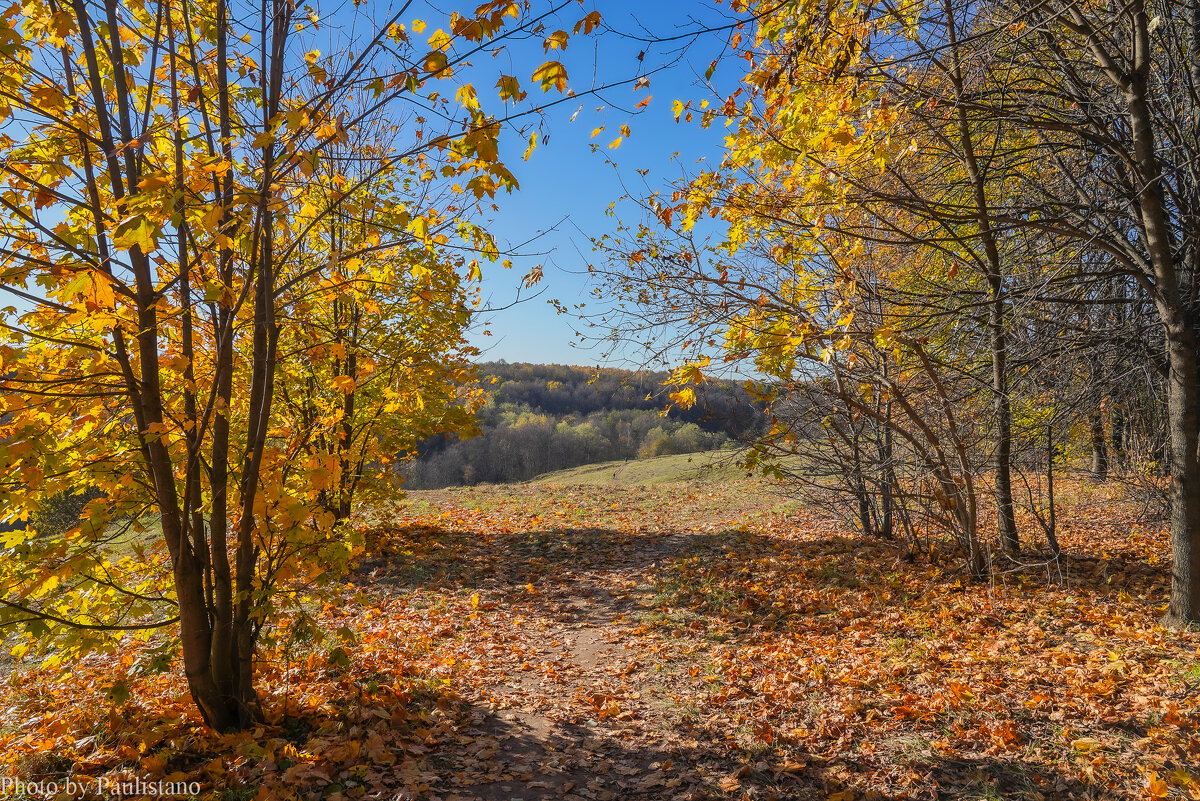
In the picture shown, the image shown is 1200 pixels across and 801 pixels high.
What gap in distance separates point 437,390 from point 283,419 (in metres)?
A: 2.48

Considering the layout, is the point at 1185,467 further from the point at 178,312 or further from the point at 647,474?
the point at 647,474

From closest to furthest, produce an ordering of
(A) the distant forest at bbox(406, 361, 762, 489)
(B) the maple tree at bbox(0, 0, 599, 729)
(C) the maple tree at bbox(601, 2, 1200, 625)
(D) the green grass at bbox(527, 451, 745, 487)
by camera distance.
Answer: (B) the maple tree at bbox(0, 0, 599, 729) < (C) the maple tree at bbox(601, 2, 1200, 625) < (D) the green grass at bbox(527, 451, 745, 487) < (A) the distant forest at bbox(406, 361, 762, 489)

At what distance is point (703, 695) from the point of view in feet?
16.0

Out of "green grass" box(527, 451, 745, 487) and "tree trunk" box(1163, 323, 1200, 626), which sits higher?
"tree trunk" box(1163, 323, 1200, 626)

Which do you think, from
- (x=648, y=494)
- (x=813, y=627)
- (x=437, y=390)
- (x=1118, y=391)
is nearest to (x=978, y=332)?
(x=1118, y=391)

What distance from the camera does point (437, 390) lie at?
958 centimetres

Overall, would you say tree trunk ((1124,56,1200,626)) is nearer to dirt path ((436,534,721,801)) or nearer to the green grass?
dirt path ((436,534,721,801))

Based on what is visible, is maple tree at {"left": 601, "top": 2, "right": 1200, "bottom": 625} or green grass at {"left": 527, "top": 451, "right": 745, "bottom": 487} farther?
green grass at {"left": 527, "top": 451, "right": 745, "bottom": 487}

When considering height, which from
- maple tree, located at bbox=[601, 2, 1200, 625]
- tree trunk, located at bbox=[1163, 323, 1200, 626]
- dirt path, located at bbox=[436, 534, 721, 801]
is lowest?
→ dirt path, located at bbox=[436, 534, 721, 801]

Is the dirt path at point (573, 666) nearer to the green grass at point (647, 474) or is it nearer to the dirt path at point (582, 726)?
the dirt path at point (582, 726)

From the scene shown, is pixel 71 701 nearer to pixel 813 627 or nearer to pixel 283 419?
pixel 283 419

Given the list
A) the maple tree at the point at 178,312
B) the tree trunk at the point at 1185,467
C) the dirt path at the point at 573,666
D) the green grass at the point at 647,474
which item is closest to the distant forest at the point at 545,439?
the green grass at the point at 647,474

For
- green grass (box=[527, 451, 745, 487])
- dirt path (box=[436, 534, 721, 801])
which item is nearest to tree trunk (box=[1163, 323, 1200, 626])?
dirt path (box=[436, 534, 721, 801])

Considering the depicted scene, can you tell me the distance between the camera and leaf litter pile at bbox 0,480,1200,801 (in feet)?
11.4
